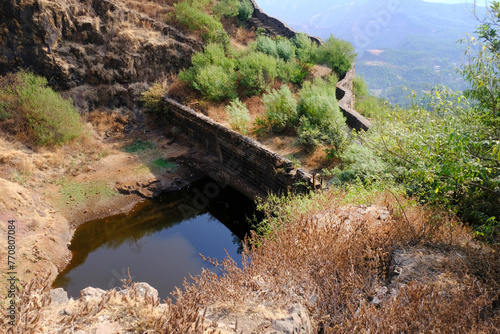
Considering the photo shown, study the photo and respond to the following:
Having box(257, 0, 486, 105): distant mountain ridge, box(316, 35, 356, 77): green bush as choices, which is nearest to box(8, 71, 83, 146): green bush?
box(316, 35, 356, 77): green bush

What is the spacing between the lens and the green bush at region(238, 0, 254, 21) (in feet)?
61.3

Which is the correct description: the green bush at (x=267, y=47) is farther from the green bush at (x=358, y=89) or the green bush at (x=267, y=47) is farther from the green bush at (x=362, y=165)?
the green bush at (x=362, y=165)

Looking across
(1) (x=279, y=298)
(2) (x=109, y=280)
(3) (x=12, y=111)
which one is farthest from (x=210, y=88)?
(1) (x=279, y=298)

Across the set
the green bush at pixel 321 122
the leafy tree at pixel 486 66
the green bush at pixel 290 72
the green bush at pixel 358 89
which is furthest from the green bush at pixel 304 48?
the leafy tree at pixel 486 66

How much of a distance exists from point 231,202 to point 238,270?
6.55 m

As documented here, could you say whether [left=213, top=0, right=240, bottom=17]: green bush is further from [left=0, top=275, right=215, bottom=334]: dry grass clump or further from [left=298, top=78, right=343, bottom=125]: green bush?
[left=0, top=275, right=215, bottom=334]: dry grass clump

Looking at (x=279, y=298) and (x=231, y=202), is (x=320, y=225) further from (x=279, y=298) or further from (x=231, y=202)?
(x=231, y=202)

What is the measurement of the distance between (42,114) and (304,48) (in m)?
13.0

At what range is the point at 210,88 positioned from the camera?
12688mm

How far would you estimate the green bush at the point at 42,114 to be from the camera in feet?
33.4

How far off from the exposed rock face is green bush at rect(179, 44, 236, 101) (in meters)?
1.16

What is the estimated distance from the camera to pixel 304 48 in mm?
17234

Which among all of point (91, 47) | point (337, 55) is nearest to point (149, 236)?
point (91, 47)

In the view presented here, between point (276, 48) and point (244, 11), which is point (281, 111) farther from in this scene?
point (244, 11)
